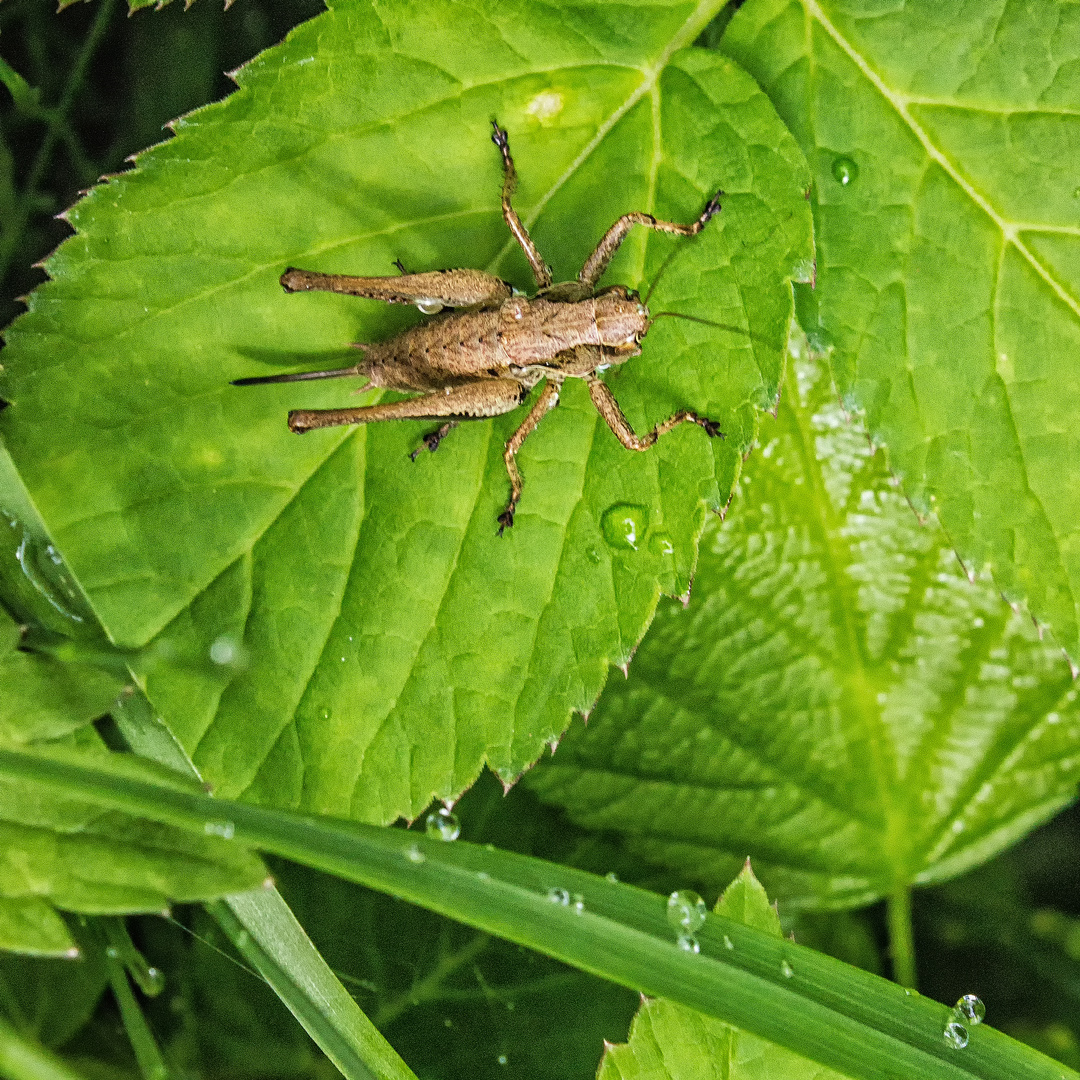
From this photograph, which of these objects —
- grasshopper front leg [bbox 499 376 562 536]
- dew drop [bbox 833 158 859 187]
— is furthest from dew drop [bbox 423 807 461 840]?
dew drop [bbox 833 158 859 187]

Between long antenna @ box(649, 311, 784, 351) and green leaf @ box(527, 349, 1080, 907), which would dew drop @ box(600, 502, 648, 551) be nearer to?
long antenna @ box(649, 311, 784, 351)

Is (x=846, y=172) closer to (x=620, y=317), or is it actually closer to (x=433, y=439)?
(x=620, y=317)

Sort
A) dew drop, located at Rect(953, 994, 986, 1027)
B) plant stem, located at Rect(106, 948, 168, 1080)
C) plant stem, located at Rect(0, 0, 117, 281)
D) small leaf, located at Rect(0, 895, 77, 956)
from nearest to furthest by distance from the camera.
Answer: small leaf, located at Rect(0, 895, 77, 956)
dew drop, located at Rect(953, 994, 986, 1027)
plant stem, located at Rect(106, 948, 168, 1080)
plant stem, located at Rect(0, 0, 117, 281)

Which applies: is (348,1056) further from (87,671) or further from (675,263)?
(675,263)

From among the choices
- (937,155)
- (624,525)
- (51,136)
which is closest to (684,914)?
(624,525)

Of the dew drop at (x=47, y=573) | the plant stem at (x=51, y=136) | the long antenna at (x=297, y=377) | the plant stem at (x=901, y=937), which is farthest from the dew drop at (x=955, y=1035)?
the plant stem at (x=51, y=136)

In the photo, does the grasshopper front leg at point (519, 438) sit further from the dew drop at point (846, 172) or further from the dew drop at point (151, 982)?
the dew drop at point (151, 982)

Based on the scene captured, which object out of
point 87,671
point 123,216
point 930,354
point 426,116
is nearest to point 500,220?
point 426,116

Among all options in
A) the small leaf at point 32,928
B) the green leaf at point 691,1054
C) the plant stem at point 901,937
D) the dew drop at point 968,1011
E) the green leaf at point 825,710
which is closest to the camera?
the small leaf at point 32,928
